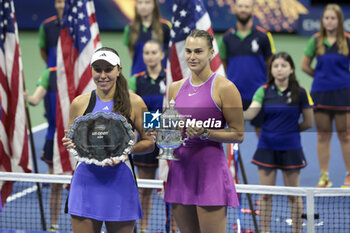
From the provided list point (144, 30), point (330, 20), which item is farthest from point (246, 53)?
point (144, 30)

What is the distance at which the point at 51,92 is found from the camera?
25.5 feet

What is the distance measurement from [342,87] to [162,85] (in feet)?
9.19

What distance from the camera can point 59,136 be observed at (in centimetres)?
663

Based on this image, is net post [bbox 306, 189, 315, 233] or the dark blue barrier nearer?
net post [bbox 306, 189, 315, 233]

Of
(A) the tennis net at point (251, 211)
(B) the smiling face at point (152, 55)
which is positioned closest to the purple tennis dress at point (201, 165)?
(A) the tennis net at point (251, 211)

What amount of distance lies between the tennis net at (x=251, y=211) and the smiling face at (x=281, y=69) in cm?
129

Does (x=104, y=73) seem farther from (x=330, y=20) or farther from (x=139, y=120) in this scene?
(x=330, y=20)

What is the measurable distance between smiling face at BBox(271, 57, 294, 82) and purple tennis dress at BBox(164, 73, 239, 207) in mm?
2515

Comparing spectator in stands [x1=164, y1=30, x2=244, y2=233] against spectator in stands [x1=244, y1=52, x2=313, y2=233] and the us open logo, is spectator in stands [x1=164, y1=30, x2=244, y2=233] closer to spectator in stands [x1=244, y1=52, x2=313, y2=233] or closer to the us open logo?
the us open logo

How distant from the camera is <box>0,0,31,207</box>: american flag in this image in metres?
6.77

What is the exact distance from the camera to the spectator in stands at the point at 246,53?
27.3 feet

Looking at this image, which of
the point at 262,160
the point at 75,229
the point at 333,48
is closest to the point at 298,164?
the point at 262,160

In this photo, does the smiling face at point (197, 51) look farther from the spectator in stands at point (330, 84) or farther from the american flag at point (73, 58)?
the spectator in stands at point (330, 84)

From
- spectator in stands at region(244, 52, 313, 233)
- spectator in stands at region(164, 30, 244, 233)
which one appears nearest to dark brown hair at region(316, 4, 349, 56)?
spectator in stands at region(244, 52, 313, 233)
